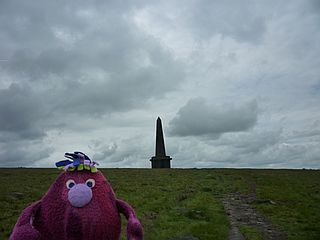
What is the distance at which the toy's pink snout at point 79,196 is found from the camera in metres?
5.29

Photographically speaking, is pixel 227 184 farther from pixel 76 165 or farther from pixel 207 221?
pixel 76 165

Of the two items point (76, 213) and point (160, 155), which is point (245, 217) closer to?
point (76, 213)

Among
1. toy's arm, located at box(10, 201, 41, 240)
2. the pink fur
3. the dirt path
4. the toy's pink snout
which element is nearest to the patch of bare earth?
the dirt path

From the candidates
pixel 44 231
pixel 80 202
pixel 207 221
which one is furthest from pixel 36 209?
pixel 207 221

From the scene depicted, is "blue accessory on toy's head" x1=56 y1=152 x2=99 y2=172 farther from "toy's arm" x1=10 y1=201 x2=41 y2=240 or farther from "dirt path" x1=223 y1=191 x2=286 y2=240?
"dirt path" x1=223 y1=191 x2=286 y2=240

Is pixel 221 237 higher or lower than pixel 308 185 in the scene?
lower

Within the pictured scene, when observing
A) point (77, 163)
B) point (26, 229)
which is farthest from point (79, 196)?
point (26, 229)

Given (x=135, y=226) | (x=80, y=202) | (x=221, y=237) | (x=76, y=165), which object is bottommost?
(x=221, y=237)

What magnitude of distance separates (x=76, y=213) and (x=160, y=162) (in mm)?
30768

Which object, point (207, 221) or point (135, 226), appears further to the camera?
point (207, 221)

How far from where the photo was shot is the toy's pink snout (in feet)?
17.3

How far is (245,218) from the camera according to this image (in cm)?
1416

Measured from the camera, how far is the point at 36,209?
18.3 ft

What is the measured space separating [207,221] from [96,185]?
8377 millimetres
